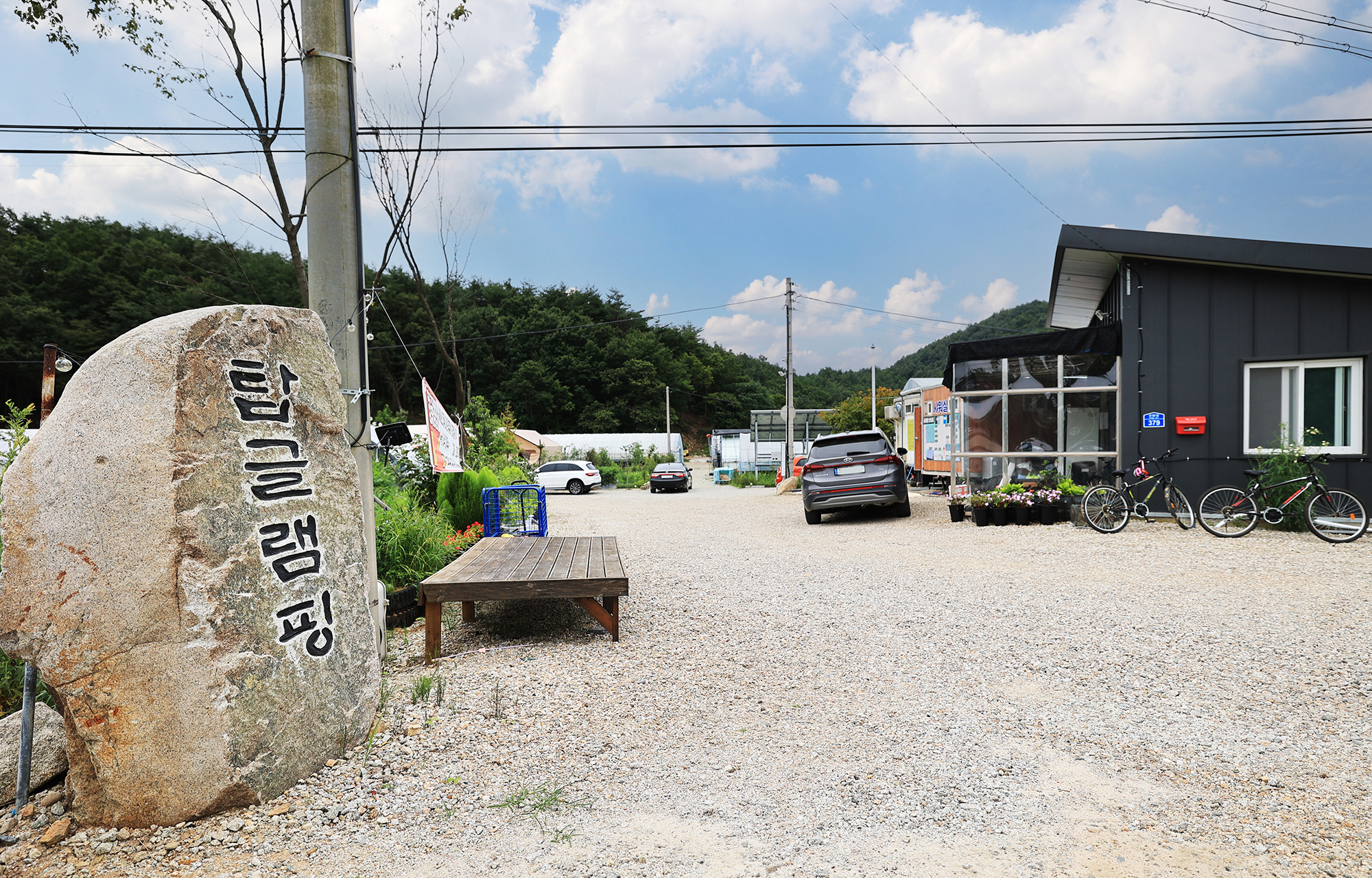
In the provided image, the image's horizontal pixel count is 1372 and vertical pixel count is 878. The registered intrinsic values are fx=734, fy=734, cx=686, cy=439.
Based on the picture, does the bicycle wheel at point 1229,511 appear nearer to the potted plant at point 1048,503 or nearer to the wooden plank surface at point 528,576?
the potted plant at point 1048,503

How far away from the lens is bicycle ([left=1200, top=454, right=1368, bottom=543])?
910 centimetres

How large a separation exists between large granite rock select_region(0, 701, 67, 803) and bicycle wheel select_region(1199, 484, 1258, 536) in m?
11.5

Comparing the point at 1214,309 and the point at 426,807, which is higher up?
the point at 1214,309

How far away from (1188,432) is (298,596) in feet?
39.5

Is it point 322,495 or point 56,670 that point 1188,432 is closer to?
point 322,495

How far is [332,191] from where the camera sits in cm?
434

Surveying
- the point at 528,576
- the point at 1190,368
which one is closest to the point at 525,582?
the point at 528,576

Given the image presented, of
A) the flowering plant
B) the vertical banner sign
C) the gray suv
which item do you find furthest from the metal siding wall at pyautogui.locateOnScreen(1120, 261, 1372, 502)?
the vertical banner sign

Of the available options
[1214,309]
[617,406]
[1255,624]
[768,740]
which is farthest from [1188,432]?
[617,406]

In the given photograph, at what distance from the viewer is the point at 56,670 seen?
2.54 meters

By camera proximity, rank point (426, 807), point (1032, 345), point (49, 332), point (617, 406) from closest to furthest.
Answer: point (426, 807)
point (1032, 345)
point (49, 332)
point (617, 406)

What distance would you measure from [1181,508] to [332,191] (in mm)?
11097

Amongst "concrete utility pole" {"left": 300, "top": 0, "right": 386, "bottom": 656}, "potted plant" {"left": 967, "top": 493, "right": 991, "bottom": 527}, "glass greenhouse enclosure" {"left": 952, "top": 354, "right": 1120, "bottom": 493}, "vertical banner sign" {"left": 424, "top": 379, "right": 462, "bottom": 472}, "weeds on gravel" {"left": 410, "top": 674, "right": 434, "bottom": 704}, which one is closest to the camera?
"weeds on gravel" {"left": 410, "top": 674, "right": 434, "bottom": 704}

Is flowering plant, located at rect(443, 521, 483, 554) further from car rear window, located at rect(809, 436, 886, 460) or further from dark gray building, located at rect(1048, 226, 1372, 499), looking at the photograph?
dark gray building, located at rect(1048, 226, 1372, 499)
